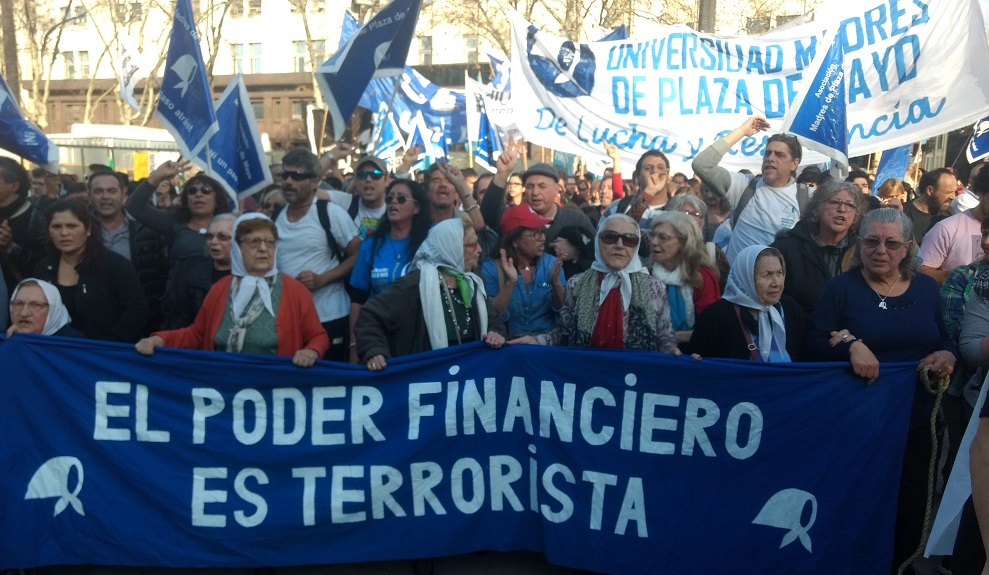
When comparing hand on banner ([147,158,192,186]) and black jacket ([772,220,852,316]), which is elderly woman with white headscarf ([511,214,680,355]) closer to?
black jacket ([772,220,852,316])

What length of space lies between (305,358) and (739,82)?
15.8 feet

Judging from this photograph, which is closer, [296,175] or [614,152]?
[296,175]

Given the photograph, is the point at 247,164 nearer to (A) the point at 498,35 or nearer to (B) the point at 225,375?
(B) the point at 225,375

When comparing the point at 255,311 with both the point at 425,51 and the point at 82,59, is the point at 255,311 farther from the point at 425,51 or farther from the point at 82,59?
the point at 82,59

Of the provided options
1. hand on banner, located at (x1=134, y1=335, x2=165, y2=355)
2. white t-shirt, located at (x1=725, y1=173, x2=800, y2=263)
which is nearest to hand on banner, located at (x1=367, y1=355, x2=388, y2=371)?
hand on banner, located at (x1=134, y1=335, x2=165, y2=355)

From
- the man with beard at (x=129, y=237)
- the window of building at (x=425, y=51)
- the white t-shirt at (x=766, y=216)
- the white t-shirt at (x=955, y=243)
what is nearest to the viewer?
the white t-shirt at (x=955, y=243)

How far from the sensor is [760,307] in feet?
16.1

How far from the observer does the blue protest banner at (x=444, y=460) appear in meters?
4.68

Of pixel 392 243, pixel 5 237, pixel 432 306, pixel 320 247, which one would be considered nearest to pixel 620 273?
pixel 432 306

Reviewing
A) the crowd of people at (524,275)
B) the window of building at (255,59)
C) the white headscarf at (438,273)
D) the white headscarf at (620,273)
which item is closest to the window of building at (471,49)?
the window of building at (255,59)

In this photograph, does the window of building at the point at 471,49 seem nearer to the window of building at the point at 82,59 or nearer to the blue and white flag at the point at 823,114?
the window of building at the point at 82,59

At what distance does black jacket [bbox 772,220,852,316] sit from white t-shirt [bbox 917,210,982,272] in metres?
0.79

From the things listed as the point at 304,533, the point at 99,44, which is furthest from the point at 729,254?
the point at 99,44

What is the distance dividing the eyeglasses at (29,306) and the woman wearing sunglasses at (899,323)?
3.59 meters
